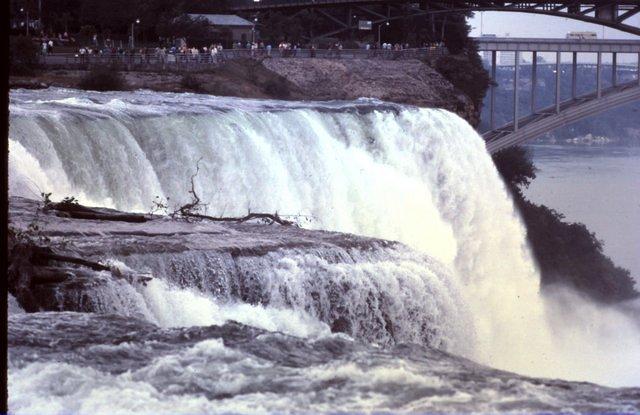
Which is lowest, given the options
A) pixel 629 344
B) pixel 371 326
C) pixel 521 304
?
pixel 629 344

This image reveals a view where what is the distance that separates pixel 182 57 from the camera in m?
41.6

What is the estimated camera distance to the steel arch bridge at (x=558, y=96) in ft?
163

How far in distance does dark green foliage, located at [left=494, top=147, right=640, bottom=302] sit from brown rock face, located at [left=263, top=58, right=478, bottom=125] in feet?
13.5

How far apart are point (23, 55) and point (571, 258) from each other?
65.0ft

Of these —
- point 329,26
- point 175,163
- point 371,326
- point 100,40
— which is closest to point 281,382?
point 371,326

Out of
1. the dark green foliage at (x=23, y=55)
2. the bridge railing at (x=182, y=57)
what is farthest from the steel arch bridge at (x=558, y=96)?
the dark green foliage at (x=23, y=55)

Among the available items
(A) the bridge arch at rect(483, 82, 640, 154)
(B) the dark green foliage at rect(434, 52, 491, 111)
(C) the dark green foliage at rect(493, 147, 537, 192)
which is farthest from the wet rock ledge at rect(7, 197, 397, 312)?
(C) the dark green foliage at rect(493, 147, 537, 192)

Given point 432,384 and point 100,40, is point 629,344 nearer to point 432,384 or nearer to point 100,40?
point 100,40

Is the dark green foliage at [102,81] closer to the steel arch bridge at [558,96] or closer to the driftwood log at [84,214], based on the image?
the steel arch bridge at [558,96]

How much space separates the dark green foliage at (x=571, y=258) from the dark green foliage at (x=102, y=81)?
14.2 meters

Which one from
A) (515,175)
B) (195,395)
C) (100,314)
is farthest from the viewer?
(515,175)

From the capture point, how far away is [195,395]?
30.3 feet

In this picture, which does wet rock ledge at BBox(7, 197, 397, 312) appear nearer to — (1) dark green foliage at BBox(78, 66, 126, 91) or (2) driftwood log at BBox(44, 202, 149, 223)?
(2) driftwood log at BBox(44, 202, 149, 223)

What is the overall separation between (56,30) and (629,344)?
22991mm
